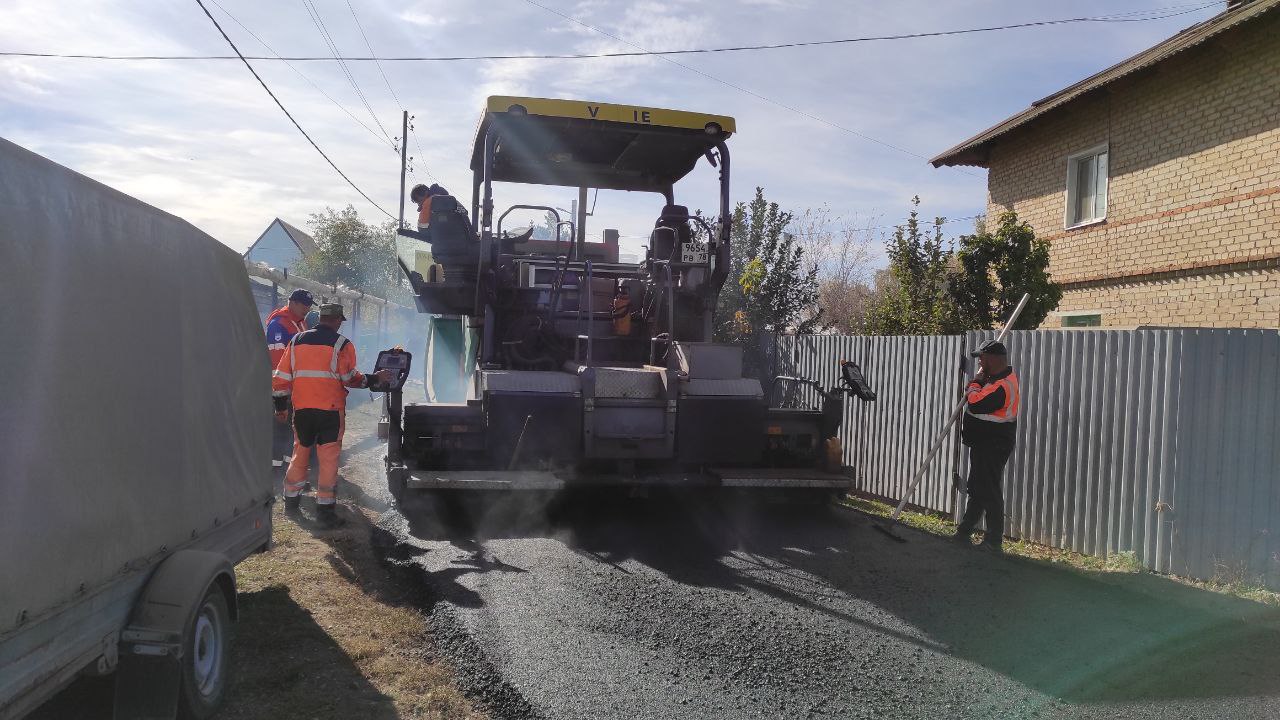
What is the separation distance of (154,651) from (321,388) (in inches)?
150

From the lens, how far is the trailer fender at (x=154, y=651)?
10.00 feet

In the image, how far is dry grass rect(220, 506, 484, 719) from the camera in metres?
3.66

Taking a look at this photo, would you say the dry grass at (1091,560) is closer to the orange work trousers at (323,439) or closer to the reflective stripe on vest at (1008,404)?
the reflective stripe on vest at (1008,404)

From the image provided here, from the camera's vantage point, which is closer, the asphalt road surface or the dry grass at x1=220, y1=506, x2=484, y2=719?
the dry grass at x1=220, y1=506, x2=484, y2=719

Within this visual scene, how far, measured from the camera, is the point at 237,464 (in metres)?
4.37

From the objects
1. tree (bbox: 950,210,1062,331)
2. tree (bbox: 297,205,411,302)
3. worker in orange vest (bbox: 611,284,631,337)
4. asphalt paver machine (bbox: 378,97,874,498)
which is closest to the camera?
asphalt paver machine (bbox: 378,97,874,498)

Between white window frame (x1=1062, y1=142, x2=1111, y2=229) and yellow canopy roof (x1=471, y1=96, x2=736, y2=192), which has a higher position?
white window frame (x1=1062, y1=142, x2=1111, y2=229)

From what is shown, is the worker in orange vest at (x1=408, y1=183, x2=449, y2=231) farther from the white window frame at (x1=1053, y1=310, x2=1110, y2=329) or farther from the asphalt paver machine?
the white window frame at (x1=1053, y1=310, x2=1110, y2=329)

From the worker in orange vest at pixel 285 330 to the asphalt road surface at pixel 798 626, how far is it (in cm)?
215

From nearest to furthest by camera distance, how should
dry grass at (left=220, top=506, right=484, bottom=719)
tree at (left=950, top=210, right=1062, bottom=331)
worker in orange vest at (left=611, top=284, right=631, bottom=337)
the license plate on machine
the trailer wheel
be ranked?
the trailer wheel < dry grass at (left=220, top=506, right=484, bottom=719) < the license plate on machine < worker in orange vest at (left=611, top=284, right=631, bottom=337) < tree at (left=950, top=210, right=1062, bottom=331)

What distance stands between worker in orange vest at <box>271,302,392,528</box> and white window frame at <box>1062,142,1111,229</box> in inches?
439

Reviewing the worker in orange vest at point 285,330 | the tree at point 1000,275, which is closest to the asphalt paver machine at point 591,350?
the worker in orange vest at point 285,330

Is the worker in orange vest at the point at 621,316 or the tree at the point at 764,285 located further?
the tree at the point at 764,285

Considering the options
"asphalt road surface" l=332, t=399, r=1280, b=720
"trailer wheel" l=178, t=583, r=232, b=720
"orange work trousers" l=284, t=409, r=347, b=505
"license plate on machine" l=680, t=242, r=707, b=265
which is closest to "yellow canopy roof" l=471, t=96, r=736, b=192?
"license plate on machine" l=680, t=242, r=707, b=265
